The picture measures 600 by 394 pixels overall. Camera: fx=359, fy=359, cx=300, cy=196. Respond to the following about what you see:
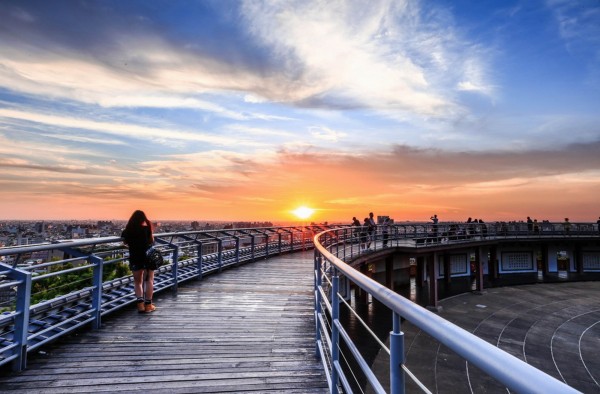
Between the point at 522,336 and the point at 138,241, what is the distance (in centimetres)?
2068

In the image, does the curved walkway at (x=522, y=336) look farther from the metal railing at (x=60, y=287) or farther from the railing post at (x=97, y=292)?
the railing post at (x=97, y=292)

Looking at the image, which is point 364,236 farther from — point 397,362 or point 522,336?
point 397,362

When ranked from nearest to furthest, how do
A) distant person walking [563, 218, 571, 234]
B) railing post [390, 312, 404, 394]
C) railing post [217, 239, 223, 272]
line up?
railing post [390, 312, 404, 394] < railing post [217, 239, 223, 272] < distant person walking [563, 218, 571, 234]

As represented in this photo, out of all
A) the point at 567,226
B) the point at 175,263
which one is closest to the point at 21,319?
the point at 175,263

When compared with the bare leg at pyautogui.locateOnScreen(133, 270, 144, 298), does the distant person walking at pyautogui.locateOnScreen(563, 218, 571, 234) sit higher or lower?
higher

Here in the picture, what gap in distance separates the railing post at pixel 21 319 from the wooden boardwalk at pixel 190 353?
153 mm

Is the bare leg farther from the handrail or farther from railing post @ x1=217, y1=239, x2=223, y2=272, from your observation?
the handrail

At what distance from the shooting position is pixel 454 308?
24062 millimetres

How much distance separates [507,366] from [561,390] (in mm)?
213

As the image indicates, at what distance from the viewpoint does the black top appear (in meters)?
6.48

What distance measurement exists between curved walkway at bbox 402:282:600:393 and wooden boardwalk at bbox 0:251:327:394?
412 inches

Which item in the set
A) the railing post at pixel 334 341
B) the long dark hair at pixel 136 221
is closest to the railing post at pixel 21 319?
the long dark hair at pixel 136 221

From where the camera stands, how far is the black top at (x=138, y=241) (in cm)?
648

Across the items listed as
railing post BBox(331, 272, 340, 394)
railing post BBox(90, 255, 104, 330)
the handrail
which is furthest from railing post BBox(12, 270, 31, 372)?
the handrail
